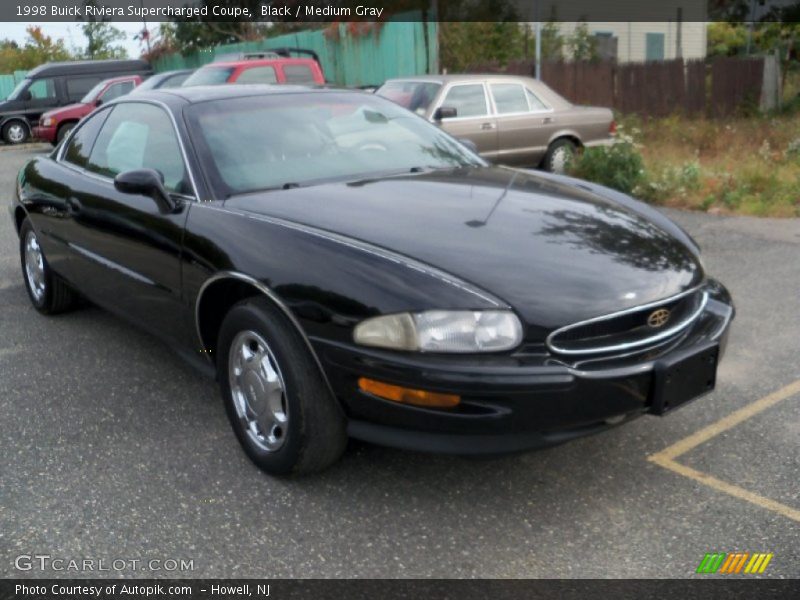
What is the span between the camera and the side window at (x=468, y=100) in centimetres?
1051

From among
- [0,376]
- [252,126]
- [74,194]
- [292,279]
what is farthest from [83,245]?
[292,279]

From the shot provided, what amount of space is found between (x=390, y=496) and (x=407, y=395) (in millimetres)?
609

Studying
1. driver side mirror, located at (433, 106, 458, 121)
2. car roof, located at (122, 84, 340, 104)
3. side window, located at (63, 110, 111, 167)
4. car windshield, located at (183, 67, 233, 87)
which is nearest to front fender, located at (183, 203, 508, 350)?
car roof, located at (122, 84, 340, 104)

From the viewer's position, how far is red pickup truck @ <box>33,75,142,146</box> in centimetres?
1842

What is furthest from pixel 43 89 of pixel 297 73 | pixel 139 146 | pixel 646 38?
pixel 139 146

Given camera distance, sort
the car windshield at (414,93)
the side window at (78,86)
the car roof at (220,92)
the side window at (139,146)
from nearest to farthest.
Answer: the side window at (139,146) → the car roof at (220,92) → the car windshield at (414,93) → the side window at (78,86)

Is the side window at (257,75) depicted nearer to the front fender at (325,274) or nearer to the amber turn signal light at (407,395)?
the front fender at (325,274)

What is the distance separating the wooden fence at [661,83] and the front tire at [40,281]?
13275 millimetres

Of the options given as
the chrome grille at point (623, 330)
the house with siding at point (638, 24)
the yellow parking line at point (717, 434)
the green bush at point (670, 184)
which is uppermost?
the house with siding at point (638, 24)

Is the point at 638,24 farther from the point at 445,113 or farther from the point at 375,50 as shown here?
the point at 445,113

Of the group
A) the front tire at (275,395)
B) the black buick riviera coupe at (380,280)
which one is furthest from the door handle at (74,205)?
the front tire at (275,395)

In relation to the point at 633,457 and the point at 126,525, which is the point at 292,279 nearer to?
the point at 126,525

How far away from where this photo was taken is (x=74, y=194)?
483 cm

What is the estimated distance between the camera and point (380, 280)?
117 inches
